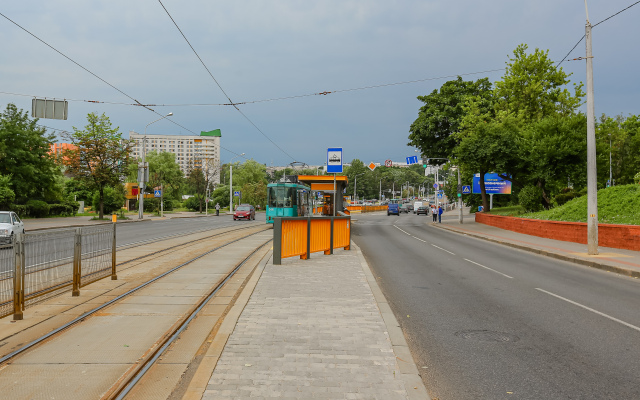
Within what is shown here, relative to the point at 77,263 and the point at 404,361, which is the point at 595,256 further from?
the point at 77,263

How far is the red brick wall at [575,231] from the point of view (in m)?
17.9

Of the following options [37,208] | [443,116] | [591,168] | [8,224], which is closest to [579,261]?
[591,168]

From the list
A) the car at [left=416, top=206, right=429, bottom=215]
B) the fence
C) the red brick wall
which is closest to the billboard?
the car at [left=416, top=206, right=429, bottom=215]

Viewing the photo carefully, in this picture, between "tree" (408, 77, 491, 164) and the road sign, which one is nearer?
the road sign

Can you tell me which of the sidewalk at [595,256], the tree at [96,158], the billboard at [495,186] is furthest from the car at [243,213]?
the sidewalk at [595,256]

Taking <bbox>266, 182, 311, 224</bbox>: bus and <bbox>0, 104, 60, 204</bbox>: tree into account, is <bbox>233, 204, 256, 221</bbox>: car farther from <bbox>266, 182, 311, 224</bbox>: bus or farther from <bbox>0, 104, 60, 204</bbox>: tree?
<bbox>0, 104, 60, 204</bbox>: tree

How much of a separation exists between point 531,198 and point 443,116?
14.2 meters

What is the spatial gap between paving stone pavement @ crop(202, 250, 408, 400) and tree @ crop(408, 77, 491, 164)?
4063cm

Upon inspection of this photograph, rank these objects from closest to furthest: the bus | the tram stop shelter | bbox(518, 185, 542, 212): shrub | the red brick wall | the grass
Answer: the red brick wall, the grass, the tram stop shelter, the bus, bbox(518, 185, 542, 212): shrub

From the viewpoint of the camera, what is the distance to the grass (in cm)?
2202

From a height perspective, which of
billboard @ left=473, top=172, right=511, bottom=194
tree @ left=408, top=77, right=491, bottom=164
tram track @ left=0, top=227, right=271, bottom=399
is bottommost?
tram track @ left=0, top=227, right=271, bottom=399

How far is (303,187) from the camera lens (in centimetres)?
3456

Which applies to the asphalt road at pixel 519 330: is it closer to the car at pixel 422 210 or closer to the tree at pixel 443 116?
the tree at pixel 443 116

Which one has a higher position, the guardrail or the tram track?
the guardrail
